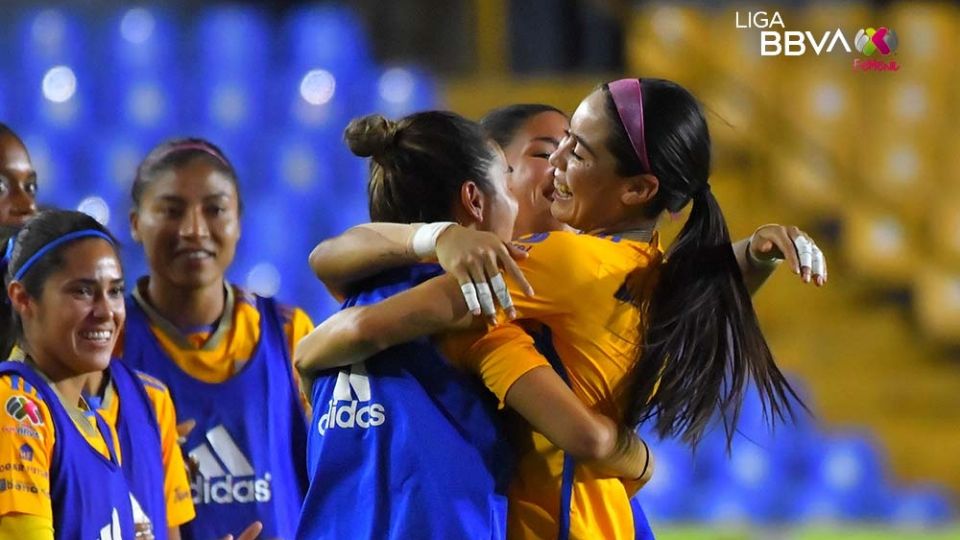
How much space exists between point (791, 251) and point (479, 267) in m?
0.48

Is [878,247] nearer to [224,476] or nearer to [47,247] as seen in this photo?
[224,476]

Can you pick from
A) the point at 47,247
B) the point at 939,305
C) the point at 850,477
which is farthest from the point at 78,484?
the point at 939,305

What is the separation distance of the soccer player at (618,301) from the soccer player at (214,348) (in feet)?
2.80

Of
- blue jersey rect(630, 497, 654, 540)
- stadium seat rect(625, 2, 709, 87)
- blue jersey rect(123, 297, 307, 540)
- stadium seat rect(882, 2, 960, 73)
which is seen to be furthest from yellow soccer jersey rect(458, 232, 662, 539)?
stadium seat rect(882, 2, 960, 73)

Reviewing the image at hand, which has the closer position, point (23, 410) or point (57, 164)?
point (23, 410)

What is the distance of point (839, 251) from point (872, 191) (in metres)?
0.41

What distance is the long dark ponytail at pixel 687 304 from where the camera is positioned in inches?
94.3

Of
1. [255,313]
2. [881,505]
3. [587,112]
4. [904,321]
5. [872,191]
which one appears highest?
[587,112]

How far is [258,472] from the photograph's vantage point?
3.22m

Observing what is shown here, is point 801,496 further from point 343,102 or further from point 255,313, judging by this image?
point 255,313

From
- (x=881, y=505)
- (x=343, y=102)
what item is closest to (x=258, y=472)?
(x=343, y=102)

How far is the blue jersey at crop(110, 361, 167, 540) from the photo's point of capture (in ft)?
9.30

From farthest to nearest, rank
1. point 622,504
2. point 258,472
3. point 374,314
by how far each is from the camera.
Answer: point 258,472
point 622,504
point 374,314

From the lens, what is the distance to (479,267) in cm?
215
